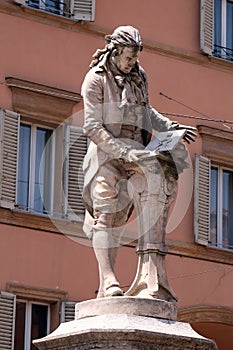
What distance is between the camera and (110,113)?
12.2m

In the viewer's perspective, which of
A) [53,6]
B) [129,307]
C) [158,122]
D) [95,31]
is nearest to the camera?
[129,307]

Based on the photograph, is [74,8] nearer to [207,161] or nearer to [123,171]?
[207,161]

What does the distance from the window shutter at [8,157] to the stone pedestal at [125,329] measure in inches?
340

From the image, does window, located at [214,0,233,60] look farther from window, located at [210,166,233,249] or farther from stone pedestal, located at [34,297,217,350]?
stone pedestal, located at [34,297,217,350]

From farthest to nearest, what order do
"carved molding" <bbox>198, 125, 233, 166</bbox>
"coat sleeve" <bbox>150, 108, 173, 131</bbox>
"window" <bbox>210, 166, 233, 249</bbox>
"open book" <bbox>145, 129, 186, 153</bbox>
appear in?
1. "carved molding" <bbox>198, 125, 233, 166</bbox>
2. "window" <bbox>210, 166, 233, 249</bbox>
3. "coat sleeve" <bbox>150, 108, 173, 131</bbox>
4. "open book" <bbox>145, 129, 186, 153</bbox>

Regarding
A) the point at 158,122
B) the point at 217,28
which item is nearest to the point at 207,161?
the point at 217,28

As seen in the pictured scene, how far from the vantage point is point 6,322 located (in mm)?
20125

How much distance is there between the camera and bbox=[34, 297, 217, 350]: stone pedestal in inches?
445

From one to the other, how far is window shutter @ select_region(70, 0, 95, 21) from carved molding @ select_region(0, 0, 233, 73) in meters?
0.11

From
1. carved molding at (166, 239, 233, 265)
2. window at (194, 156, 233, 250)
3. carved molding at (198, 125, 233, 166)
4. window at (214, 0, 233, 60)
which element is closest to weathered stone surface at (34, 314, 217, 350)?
carved molding at (166, 239, 233, 265)

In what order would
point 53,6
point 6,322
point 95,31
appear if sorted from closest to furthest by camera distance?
point 6,322 → point 53,6 → point 95,31

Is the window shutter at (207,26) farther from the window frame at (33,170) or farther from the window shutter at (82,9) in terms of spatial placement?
the window frame at (33,170)

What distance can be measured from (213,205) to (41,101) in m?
3.46

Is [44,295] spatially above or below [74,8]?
below
